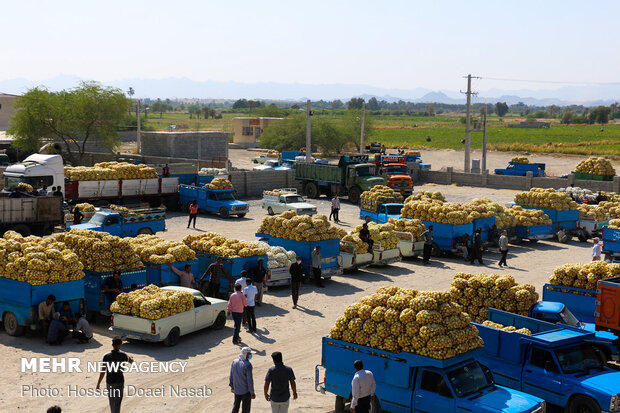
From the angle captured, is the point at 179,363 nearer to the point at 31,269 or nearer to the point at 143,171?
the point at 31,269

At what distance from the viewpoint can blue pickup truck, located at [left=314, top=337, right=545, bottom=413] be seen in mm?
11037

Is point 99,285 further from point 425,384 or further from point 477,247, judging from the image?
point 477,247

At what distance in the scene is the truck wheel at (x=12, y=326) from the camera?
1672 cm

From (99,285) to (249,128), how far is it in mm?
84827

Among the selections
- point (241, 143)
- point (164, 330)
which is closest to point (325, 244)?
point (164, 330)

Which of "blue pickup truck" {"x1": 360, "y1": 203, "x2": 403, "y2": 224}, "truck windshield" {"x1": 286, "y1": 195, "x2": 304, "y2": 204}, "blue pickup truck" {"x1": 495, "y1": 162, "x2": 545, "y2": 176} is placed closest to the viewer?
"blue pickup truck" {"x1": 360, "y1": 203, "x2": 403, "y2": 224}

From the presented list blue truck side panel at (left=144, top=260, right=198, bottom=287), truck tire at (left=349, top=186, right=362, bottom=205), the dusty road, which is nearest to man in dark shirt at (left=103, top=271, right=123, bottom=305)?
the dusty road

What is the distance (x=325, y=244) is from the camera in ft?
76.8

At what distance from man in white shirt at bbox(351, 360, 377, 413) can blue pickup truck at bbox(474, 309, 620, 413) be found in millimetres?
3358

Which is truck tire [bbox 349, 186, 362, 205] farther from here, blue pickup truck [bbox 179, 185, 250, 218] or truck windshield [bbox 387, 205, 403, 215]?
truck windshield [bbox 387, 205, 403, 215]

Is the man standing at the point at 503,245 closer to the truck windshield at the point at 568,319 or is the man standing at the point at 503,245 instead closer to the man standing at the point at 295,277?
the man standing at the point at 295,277

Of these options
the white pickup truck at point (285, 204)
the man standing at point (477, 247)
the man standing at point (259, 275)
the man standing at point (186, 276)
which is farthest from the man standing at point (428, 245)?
the man standing at point (186, 276)

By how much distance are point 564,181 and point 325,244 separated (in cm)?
3199

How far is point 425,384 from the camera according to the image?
1156 centimetres
